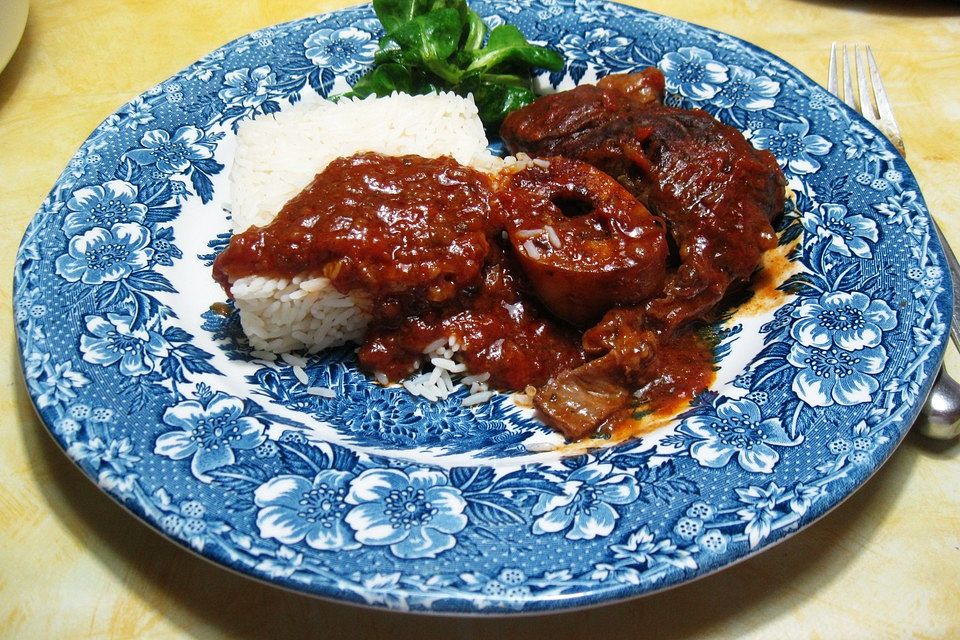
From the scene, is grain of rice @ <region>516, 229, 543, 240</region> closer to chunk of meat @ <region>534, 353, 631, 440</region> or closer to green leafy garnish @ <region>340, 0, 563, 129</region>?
chunk of meat @ <region>534, 353, 631, 440</region>

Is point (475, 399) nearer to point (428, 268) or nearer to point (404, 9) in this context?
point (428, 268)

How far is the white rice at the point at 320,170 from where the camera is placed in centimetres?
348

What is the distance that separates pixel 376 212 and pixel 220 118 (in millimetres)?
1649

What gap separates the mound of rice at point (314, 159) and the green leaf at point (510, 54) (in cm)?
31

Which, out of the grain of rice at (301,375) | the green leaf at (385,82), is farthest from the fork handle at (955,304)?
the green leaf at (385,82)

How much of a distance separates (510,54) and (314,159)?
1419 millimetres

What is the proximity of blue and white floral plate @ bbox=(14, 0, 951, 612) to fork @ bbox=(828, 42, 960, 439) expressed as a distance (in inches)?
9.4

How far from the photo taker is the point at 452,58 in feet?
15.6

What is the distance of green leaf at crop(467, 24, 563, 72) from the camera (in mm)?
4746

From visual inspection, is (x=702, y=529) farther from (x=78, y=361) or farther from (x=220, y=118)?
(x=220, y=118)

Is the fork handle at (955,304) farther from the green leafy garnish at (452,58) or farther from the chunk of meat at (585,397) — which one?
the green leafy garnish at (452,58)

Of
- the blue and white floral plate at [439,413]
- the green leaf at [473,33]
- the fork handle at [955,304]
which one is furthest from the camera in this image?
the green leaf at [473,33]

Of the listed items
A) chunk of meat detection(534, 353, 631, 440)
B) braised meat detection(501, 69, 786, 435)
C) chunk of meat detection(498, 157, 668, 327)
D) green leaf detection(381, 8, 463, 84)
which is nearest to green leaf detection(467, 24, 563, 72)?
green leaf detection(381, 8, 463, 84)

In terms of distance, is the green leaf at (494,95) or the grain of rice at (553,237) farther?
the green leaf at (494,95)
